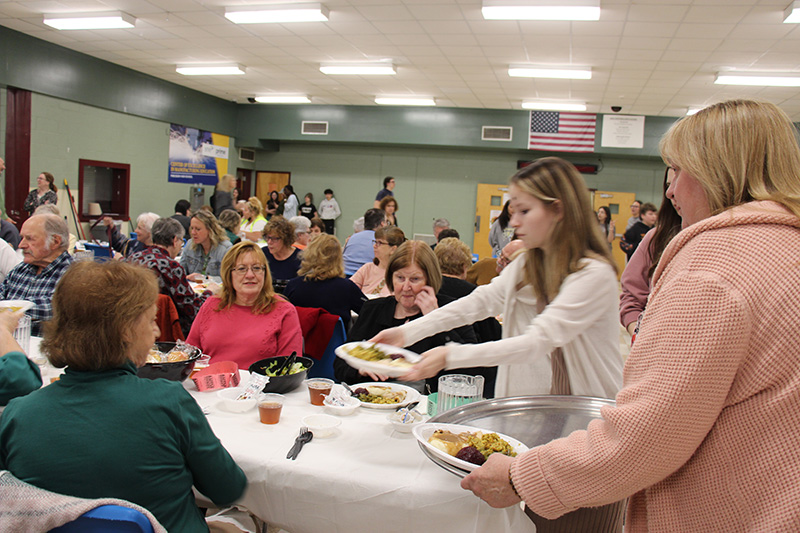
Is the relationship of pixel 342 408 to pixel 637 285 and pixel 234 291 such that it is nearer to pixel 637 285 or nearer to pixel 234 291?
pixel 234 291

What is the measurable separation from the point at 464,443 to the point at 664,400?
0.70 m

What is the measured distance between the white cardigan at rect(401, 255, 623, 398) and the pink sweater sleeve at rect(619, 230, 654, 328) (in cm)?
105

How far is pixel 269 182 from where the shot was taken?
14.8 metres

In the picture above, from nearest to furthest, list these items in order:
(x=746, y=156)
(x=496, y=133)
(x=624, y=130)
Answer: (x=746, y=156), (x=624, y=130), (x=496, y=133)

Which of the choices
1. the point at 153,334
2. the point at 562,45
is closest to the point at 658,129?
the point at 562,45

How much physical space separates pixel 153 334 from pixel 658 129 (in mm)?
12149

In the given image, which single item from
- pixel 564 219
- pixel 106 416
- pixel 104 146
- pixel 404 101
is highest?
pixel 404 101

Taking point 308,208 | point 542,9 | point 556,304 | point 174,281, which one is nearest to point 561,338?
point 556,304

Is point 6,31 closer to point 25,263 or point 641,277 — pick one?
point 25,263

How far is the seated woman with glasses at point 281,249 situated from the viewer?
539 centimetres

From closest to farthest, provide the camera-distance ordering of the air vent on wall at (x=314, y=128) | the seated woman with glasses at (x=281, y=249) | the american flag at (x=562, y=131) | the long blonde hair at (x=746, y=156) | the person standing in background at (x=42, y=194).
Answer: the long blonde hair at (x=746, y=156) → the seated woman with glasses at (x=281, y=249) → the person standing in background at (x=42, y=194) → the american flag at (x=562, y=131) → the air vent on wall at (x=314, y=128)

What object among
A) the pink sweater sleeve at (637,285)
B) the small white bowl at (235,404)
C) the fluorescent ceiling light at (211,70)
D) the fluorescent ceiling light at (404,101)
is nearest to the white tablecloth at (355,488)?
the small white bowl at (235,404)

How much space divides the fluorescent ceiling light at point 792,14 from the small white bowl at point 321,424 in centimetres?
616

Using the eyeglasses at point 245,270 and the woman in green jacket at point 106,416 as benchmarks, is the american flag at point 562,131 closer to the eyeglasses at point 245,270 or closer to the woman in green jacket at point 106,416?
the eyeglasses at point 245,270
